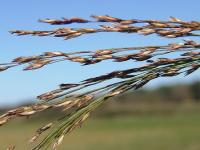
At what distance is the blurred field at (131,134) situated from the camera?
87.7 feet

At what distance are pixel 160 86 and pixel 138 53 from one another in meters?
60.1

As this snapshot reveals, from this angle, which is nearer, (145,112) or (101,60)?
(101,60)

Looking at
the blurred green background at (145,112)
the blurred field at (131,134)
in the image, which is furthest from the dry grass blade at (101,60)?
the blurred green background at (145,112)

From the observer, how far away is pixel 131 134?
36.4 m

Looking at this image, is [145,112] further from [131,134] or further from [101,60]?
[101,60]

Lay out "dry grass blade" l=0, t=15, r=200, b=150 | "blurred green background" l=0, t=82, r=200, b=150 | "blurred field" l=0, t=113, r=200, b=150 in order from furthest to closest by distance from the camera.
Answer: "blurred green background" l=0, t=82, r=200, b=150 < "blurred field" l=0, t=113, r=200, b=150 < "dry grass blade" l=0, t=15, r=200, b=150

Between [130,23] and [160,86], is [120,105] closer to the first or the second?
[160,86]

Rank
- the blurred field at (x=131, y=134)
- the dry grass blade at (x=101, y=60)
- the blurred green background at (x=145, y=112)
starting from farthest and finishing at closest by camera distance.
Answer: the blurred green background at (x=145, y=112)
the blurred field at (x=131, y=134)
the dry grass blade at (x=101, y=60)

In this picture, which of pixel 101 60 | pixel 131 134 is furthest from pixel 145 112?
pixel 101 60

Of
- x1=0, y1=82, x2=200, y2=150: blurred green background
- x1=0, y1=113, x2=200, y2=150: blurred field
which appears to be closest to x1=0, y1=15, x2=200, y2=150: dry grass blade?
x1=0, y1=113, x2=200, y2=150: blurred field

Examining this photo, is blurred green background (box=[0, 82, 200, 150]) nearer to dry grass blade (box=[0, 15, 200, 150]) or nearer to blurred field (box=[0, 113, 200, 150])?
blurred field (box=[0, 113, 200, 150])

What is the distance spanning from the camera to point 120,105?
56.5 metres

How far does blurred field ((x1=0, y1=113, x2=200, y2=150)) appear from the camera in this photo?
87.7 feet

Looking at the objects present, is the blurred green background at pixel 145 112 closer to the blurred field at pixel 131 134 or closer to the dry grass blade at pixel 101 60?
the blurred field at pixel 131 134
